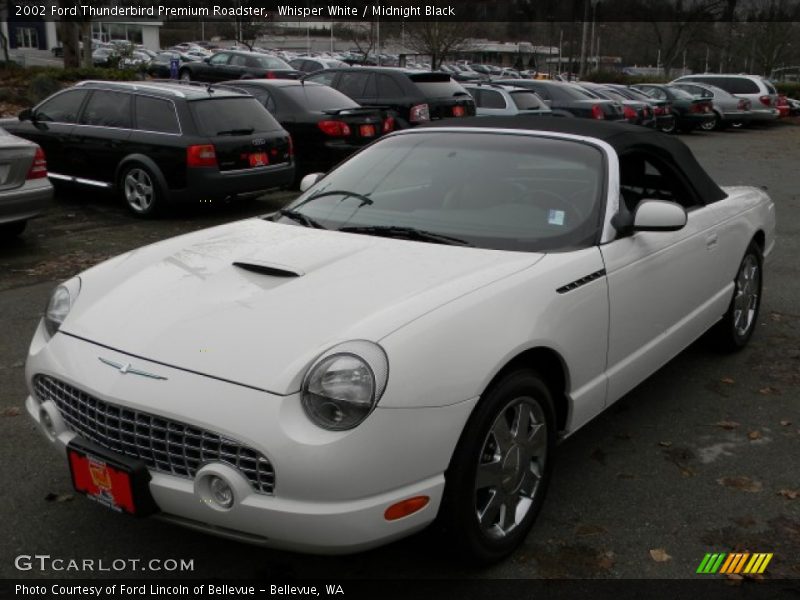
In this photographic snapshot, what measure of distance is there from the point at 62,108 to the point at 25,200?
10.7 ft

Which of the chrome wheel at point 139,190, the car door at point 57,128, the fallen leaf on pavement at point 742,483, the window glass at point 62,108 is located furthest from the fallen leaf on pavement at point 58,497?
the window glass at point 62,108

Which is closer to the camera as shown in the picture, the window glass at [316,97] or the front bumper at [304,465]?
the front bumper at [304,465]

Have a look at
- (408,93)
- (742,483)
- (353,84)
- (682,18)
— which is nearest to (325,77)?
(353,84)

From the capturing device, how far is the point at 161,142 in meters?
9.65

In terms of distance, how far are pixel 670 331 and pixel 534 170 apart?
1.08m

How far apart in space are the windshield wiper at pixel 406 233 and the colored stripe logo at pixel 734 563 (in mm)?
1544

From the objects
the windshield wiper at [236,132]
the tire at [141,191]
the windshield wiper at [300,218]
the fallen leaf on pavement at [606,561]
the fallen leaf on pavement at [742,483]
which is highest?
the windshield wiper at [300,218]

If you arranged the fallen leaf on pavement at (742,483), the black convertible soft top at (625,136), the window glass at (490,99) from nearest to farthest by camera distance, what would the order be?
1. the fallen leaf on pavement at (742,483)
2. the black convertible soft top at (625,136)
3. the window glass at (490,99)

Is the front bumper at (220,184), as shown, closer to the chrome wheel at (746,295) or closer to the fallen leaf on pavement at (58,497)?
the chrome wheel at (746,295)

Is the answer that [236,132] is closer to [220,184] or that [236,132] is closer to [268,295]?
[220,184]

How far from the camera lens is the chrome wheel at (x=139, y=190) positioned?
9.80 m

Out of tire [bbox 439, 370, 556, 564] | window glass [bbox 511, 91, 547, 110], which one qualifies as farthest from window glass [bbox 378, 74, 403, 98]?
tire [bbox 439, 370, 556, 564]

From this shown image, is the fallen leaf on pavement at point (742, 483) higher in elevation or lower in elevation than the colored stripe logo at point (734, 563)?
lower

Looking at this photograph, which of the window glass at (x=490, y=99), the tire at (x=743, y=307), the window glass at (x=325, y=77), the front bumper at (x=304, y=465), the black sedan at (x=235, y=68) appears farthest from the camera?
the black sedan at (x=235, y=68)
